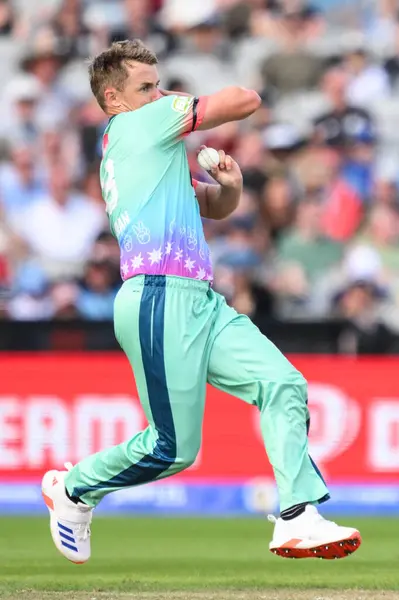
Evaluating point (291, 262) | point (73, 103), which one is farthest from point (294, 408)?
point (73, 103)

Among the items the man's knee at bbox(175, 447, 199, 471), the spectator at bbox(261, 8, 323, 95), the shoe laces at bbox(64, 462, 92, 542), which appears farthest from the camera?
the spectator at bbox(261, 8, 323, 95)

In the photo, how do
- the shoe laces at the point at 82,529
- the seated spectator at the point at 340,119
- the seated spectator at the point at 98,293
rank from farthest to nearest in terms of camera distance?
the seated spectator at the point at 340,119 < the seated spectator at the point at 98,293 < the shoe laces at the point at 82,529

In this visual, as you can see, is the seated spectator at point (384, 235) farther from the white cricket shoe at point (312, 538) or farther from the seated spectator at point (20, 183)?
the white cricket shoe at point (312, 538)

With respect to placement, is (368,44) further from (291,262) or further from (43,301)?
(43,301)

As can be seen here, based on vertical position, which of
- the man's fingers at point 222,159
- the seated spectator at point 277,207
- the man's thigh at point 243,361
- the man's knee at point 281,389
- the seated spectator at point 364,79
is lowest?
the man's knee at point 281,389

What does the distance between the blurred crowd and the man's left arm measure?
464 cm

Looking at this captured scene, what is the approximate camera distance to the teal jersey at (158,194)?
4.87 m

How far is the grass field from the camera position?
17.9ft

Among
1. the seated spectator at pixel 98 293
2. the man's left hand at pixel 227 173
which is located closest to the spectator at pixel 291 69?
the seated spectator at pixel 98 293

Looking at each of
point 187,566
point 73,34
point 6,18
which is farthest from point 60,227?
point 187,566

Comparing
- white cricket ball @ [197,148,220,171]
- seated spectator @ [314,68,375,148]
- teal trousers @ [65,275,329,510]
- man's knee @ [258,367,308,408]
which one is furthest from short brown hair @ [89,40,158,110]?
seated spectator @ [314,68,375,148]

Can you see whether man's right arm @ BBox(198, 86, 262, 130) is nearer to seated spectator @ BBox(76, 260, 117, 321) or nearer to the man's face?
the man's face

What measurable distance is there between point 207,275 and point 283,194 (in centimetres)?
695

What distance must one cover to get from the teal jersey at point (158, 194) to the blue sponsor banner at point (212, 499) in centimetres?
460
